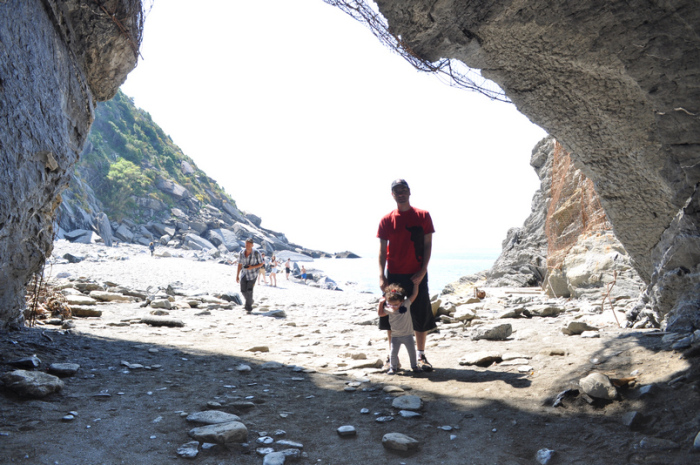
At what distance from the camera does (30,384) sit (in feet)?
9.64

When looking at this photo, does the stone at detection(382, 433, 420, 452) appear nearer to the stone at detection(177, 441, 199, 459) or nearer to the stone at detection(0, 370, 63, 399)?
the stone at detection(177, 441, 199, 459)

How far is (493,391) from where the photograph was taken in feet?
11.5

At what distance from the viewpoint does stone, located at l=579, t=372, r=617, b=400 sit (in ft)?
9.53

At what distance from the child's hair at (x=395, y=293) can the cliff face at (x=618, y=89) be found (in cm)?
265

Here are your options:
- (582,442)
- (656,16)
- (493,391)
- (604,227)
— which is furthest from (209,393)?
(604,227)

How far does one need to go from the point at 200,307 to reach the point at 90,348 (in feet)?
17.4

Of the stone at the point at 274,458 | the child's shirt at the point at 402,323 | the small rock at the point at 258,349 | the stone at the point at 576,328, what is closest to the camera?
the stone at the point at 274,458

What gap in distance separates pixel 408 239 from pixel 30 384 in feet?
11.1

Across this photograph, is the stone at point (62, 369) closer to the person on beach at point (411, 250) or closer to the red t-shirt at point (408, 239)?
the person on beach at point (411, 250)

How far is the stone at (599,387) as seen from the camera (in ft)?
9.53

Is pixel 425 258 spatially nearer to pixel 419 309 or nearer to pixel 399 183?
pixel 419 309

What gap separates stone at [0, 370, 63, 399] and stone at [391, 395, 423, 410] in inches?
101

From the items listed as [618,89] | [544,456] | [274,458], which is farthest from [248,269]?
[544,456]

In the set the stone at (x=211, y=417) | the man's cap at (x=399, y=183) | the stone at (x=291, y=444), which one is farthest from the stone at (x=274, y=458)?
the man's cap at (x=399, y=183)
